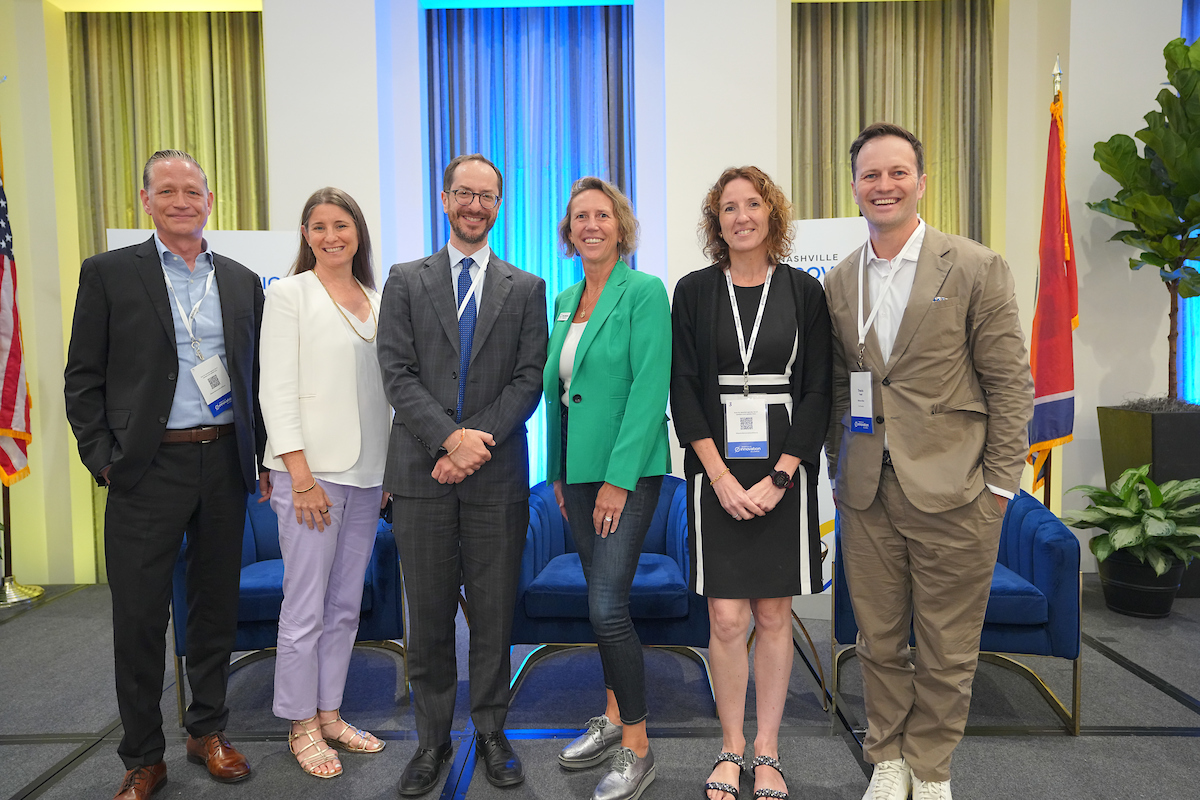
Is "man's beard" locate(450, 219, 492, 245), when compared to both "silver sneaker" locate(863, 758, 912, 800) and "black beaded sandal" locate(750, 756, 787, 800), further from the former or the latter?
"silver sneaker" locate(863, 758, 912, 800)

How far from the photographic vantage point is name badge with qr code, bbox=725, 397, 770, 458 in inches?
80.1

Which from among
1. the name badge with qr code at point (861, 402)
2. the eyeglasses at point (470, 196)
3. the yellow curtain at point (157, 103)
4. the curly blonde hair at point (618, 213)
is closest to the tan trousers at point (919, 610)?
the name badge with qr code at point (861, 402)

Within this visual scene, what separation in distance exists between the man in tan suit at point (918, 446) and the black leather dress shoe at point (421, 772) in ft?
4.37

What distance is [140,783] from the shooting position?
86.0 inches

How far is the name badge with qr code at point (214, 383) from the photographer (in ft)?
7.21

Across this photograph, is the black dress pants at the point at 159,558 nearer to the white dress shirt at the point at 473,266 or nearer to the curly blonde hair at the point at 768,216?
the white dress shirt at the point at 473,266

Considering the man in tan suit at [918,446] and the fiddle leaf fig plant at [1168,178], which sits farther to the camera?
the fiddle leaf fig plant at [1168,178]

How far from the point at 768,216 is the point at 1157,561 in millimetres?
2965

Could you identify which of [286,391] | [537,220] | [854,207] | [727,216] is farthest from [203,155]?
[854,207]

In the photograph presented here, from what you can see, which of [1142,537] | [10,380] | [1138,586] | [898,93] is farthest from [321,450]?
[898,93]

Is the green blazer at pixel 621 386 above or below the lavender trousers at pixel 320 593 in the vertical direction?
above

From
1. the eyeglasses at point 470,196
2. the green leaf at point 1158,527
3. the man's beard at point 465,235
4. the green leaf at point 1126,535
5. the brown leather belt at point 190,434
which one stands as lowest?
A: the green leaf at point 1126,535

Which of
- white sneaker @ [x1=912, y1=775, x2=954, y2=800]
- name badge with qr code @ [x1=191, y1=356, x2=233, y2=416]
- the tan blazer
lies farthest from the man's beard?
white sneaker @ [x1=912, y1=775, x2=954, y2=800]

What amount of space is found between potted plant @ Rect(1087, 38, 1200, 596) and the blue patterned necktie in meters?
3.63
